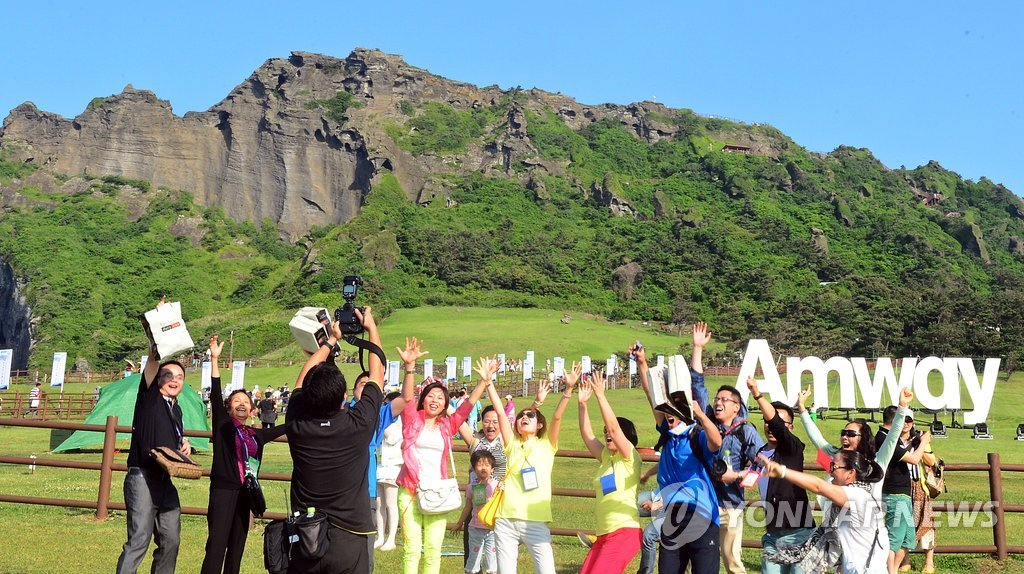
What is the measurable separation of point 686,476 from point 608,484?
0.58m

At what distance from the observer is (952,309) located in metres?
69.8

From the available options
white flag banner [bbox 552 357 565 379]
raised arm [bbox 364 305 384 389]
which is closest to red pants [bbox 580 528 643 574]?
raised arm [bbox 364 305 384 389]

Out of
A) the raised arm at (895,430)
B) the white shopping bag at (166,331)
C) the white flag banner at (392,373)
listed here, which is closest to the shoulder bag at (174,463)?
the white shopping bag at (166,331)

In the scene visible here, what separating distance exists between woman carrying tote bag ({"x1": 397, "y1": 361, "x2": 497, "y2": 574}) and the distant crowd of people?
13mm

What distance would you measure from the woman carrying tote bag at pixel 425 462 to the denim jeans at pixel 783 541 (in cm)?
240

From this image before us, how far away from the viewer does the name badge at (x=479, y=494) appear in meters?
7.95

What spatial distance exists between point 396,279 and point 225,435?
96.2m

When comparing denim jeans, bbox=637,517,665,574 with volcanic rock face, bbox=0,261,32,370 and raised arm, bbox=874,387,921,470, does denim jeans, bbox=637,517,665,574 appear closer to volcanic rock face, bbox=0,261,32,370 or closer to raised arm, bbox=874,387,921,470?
raised arm, bbox=874,387,921,470

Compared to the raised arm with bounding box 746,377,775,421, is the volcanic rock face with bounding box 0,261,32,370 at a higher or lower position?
higher

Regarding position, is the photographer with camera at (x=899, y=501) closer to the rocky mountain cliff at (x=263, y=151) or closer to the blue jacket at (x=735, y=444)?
the blue jacket at (x=735, y=444)

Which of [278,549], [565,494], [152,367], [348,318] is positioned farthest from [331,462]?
[565,494]

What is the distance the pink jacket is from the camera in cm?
769

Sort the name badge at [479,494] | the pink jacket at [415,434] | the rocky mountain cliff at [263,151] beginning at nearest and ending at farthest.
A: the pink jacket at [415,434], the name badge at [479,494], the rocky mountain cliff at [263,151]

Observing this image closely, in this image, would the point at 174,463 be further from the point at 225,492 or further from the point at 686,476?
the point at 686,476
